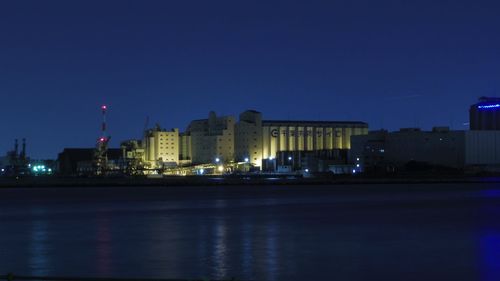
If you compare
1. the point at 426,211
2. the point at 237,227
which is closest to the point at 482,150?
the point at 426,211

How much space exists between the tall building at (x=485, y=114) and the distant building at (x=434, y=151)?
1348 inches

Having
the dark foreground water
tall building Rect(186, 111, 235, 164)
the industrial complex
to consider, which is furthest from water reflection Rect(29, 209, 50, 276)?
tall building Rect(186, 111, 235, 164)

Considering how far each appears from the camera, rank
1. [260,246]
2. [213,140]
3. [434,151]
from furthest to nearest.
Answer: [213,140]
[434,151]
[260,246]

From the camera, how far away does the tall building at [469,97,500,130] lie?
150 meters

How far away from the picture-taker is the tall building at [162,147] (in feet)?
536

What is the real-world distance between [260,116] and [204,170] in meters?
18.4

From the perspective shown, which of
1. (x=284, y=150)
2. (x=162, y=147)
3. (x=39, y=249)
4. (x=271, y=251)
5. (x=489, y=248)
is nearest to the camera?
(x=271, y=251)

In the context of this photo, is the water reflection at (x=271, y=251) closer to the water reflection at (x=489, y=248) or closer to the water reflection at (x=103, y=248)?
the water reflection at (x=103, y=248)

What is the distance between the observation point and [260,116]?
15900 cm

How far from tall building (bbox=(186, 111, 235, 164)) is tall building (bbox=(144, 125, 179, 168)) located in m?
4.63

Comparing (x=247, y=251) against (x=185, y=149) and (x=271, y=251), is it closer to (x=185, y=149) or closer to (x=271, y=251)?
(x=271, y=251)

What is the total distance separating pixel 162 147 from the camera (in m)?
165

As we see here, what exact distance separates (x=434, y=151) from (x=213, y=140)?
59.9m

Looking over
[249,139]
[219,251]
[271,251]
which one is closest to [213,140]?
[249,139]
